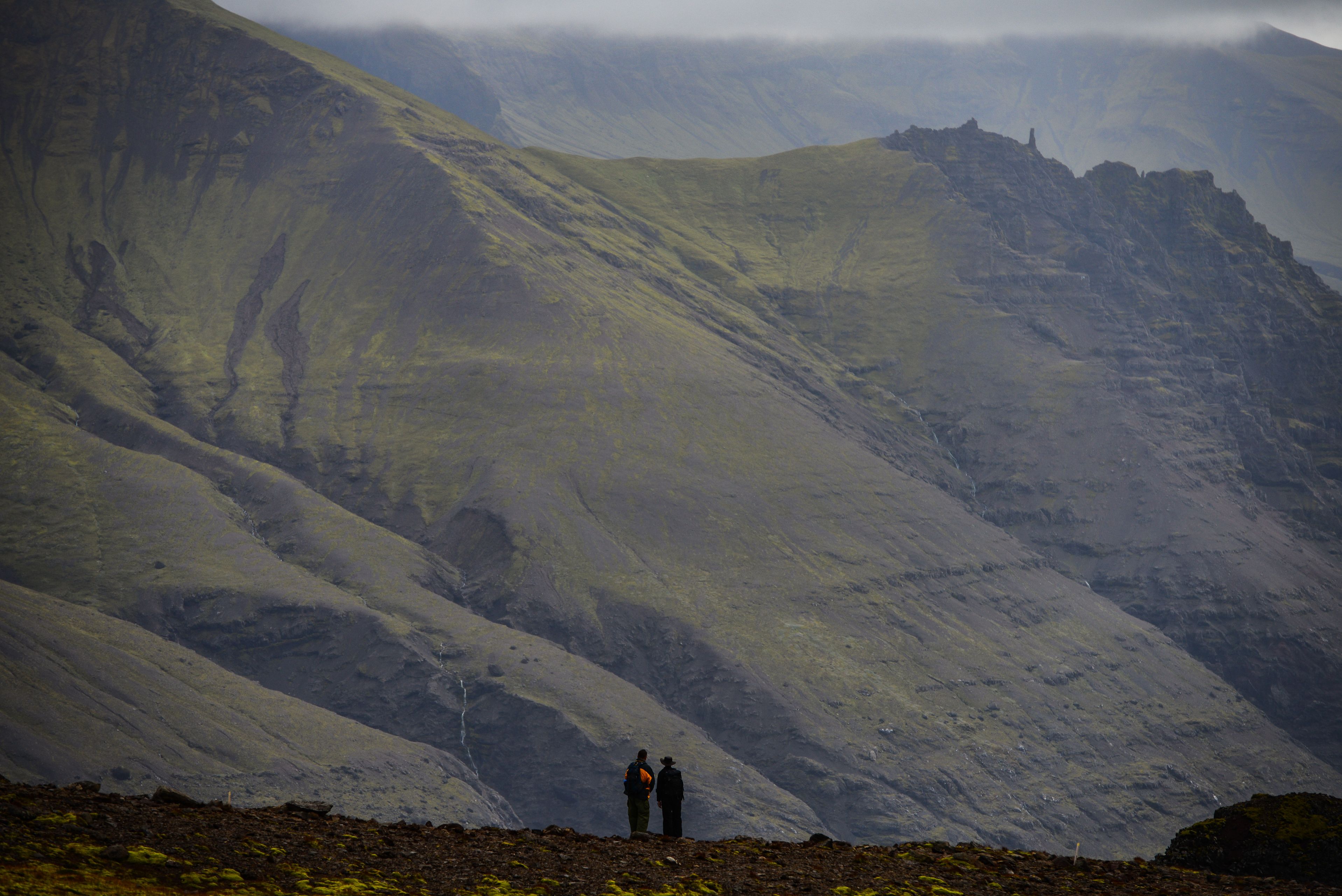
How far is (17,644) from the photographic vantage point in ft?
412

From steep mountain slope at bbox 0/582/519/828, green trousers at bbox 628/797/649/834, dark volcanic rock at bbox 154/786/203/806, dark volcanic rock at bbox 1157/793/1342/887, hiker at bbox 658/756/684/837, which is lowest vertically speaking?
steep mountain slope at bbox 0/582/519/828

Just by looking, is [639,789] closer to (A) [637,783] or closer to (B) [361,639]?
(A) [637,783]

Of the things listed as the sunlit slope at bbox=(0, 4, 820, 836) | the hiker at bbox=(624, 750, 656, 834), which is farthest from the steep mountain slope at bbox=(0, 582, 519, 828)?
the hiker at bbox=(624, 750, 656, 834)

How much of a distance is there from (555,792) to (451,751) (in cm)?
1505

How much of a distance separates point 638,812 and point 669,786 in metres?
1.34

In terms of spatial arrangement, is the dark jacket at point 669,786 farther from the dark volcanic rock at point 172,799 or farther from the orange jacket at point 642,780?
the dark volcanic rock at point 172,799

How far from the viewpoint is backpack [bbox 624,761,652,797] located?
3269 centimetres

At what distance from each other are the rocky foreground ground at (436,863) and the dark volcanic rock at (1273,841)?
226 cm

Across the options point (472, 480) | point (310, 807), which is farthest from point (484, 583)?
point (310, 807)

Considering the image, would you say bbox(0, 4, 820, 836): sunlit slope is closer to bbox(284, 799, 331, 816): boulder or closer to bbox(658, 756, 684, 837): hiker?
bbox(658, 756, 684, 837): hiker

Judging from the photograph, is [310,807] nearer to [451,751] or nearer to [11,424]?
[451,751]

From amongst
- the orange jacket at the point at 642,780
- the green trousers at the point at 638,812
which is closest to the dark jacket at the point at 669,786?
the orange jacket at the point at 642,780

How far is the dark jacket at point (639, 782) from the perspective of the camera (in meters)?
32.7

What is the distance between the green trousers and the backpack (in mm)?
204
